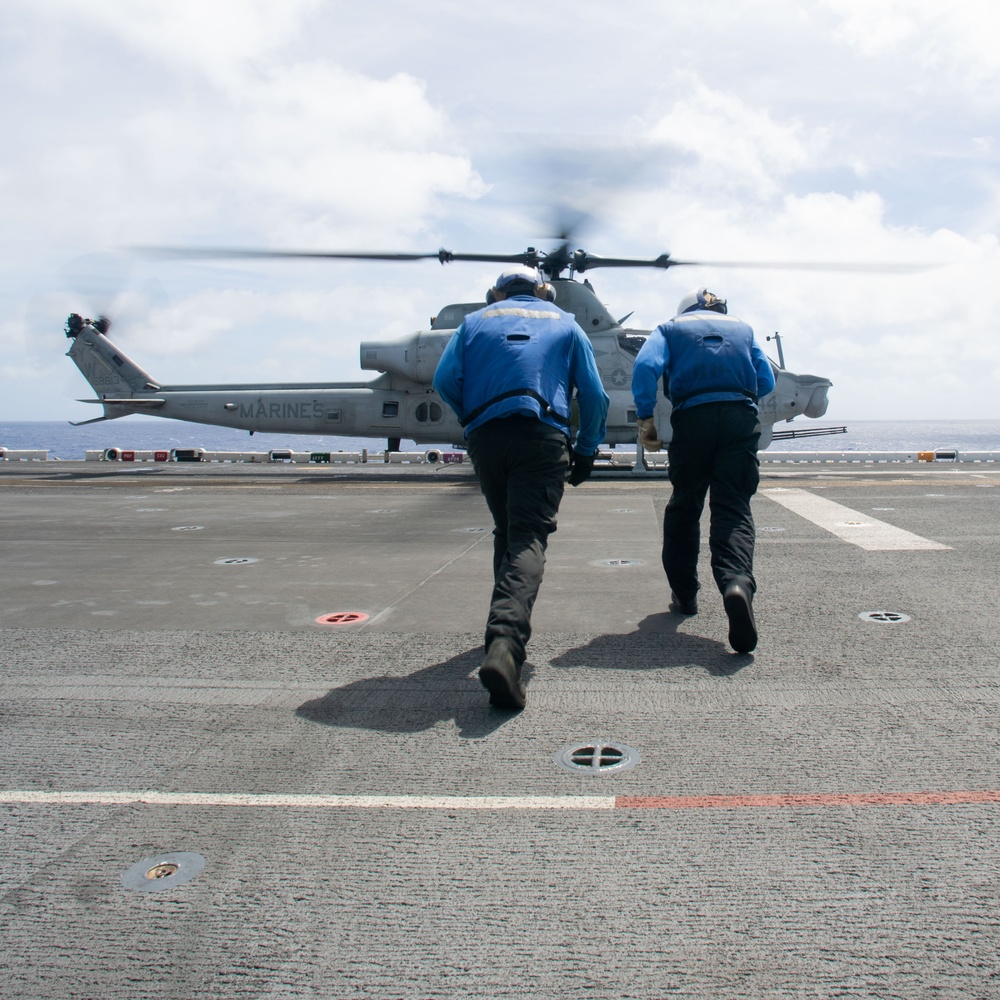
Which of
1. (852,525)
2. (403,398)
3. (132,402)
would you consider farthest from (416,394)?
(852,525)

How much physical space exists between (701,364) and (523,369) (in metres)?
1.26

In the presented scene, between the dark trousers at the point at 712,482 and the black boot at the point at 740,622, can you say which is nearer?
the black boot at the point at 740,622

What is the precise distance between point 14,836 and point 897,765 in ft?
7.83

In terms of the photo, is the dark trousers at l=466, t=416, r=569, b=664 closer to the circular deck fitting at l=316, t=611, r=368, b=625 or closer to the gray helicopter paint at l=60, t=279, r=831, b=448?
the circular deck fitting at l=316, t=611, r=368, b=625

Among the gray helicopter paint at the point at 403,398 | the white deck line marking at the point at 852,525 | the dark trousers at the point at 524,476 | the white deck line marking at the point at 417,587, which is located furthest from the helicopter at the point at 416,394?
the dark trousers at the point at 524,476

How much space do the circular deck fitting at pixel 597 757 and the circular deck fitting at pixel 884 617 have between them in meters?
2.18

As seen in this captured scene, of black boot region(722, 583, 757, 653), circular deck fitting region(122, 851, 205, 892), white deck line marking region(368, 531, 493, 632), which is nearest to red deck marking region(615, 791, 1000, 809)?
circular deck fitting region(122, 851, 205, 892)

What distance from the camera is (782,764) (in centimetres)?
252

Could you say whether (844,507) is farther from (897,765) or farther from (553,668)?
(897,765)

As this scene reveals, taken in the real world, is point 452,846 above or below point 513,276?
below

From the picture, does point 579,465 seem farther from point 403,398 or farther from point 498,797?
point 403,398

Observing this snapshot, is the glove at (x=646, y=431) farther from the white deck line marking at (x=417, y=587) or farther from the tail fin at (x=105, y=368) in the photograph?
the tail fin at (x=105, y=368)

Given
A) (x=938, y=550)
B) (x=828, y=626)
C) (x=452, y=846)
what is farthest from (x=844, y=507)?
(x=452, y=846)

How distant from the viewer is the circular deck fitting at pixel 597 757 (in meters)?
2.52
